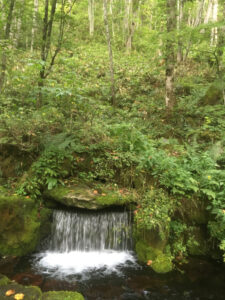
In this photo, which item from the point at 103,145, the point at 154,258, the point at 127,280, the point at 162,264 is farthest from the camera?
the point at 103,145

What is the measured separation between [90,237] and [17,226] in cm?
188

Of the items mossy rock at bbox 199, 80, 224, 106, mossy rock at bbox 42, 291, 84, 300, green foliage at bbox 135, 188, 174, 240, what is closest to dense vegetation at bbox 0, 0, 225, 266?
green foliage at bbox 135, 188, 174, 240

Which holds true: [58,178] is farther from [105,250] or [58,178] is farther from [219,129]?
[219,129]

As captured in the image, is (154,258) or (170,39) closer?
→ (154,258)

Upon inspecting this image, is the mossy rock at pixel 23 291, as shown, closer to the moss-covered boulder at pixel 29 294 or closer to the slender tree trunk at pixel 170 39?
the moss-covered boulder at pixel 29 294

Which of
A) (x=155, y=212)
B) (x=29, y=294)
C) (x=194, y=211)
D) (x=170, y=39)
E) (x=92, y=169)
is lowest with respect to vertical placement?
(x=29, y=294)

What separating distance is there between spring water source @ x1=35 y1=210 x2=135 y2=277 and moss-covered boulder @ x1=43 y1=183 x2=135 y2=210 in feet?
1.12

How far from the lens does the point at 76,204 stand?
5895 millimetres

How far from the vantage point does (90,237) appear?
5961 mm

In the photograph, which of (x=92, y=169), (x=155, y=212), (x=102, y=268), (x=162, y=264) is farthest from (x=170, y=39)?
(x=102, y=268)

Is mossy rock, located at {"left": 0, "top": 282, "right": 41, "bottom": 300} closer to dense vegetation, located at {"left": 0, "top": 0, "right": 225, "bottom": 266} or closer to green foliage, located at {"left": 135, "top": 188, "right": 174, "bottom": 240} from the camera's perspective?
dense vegetation, located at {"left": 0, "top": 0, "right": 225, "bottom": 266}

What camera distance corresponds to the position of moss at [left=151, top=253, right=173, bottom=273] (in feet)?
17.3

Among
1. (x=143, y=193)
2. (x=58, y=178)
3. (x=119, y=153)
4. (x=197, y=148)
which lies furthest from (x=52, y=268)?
(x=197, y=148)

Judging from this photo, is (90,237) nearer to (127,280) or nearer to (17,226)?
(127,280)
